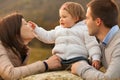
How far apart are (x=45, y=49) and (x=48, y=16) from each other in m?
0.64

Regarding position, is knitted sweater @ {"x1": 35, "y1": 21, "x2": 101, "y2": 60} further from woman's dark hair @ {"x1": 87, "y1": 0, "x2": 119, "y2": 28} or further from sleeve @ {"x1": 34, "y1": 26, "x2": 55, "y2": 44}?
woman's dark hair @ {"x1": 87, "y1": 0, "x2": 119, "y2": 28}

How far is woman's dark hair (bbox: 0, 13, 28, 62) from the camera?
13.8ft

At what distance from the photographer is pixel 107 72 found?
3752 mm

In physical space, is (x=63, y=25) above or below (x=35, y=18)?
above

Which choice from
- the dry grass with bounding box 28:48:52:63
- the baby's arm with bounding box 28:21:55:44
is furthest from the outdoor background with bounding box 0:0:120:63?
the baby's arm with bounding box 28:21:55:44

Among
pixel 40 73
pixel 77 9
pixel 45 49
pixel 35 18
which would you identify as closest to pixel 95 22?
pixel 77 9

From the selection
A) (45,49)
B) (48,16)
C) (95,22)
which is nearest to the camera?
(95,22)

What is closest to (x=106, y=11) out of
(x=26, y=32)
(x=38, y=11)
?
(x=26, y=32)

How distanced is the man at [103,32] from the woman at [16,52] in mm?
303

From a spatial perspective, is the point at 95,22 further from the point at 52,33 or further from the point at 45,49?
the point at 45,49

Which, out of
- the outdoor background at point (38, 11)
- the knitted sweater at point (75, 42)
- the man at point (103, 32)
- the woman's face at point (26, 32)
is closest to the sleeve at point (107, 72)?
the man at point (103, 32)

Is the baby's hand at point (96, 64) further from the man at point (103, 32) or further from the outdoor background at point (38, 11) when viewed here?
the outdoor background at point (38, 11)

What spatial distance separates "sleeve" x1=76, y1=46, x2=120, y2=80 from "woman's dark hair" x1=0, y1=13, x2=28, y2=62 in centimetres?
67

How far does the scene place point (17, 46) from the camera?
427 cm
